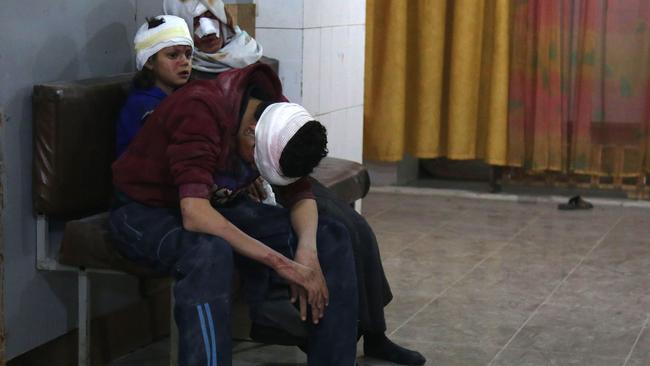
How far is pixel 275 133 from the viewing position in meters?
3.05

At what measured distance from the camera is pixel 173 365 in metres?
3.27

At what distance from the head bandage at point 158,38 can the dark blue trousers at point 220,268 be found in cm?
56

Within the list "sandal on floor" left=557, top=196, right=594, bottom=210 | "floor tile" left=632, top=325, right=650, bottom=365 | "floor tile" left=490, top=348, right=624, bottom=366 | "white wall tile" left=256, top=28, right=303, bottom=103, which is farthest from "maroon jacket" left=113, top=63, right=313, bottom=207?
"sandal on floor" left=557, top=196, right=594, bottom=210

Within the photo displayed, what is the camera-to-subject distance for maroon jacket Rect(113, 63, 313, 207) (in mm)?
3033

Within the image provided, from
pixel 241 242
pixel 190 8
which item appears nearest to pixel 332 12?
pixel 190 8

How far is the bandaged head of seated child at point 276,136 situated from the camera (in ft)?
9.98

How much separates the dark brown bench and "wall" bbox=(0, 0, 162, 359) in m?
0.04

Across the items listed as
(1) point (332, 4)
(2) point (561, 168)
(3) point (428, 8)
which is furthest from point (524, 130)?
(1) point (332, 4)

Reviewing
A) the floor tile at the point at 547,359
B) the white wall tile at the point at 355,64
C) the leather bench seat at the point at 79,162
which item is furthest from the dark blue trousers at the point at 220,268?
the white wall tile at the point at 355,64

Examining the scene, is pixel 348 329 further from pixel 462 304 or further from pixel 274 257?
pixel 462 304

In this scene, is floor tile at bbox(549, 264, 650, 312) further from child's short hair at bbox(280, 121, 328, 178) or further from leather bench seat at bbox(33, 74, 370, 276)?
leather bench seat at bbox(33, 74, 370, 276)

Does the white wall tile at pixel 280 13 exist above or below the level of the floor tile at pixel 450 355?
above

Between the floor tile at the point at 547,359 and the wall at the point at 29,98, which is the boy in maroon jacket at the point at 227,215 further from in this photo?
the floor tile at the point at 547,359

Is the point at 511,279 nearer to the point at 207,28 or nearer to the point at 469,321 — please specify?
the point at 469,321
